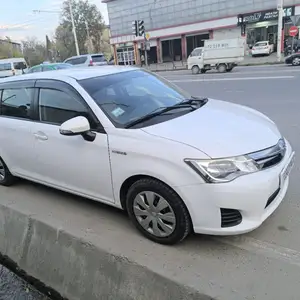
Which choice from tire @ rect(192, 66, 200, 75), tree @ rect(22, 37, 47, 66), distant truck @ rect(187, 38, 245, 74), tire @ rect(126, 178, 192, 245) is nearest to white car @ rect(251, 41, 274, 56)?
distant truck @ rect(187, 38, 245, 74)

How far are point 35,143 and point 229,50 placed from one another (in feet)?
70.1

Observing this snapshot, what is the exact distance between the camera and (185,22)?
40.8 metres

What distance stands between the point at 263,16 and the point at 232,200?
38.0 metres

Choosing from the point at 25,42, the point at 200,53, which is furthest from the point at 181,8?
→ the point at 25,42

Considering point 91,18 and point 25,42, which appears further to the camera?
point 25,42

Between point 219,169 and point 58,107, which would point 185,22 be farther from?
point 219,169

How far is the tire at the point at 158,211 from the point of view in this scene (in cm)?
271

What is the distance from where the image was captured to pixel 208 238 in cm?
300

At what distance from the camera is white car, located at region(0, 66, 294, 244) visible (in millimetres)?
2574

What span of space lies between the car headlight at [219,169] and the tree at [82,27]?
58973 mm

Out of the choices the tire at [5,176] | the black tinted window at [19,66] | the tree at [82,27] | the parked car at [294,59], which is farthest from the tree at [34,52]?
the tire at [5,176]

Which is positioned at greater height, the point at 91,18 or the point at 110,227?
the point at 91,18

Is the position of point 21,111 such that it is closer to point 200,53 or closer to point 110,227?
point 110,227

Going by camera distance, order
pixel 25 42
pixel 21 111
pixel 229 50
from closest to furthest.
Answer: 1. pixel 21 111
2. pixel 229 50
3. pixel 25 42
